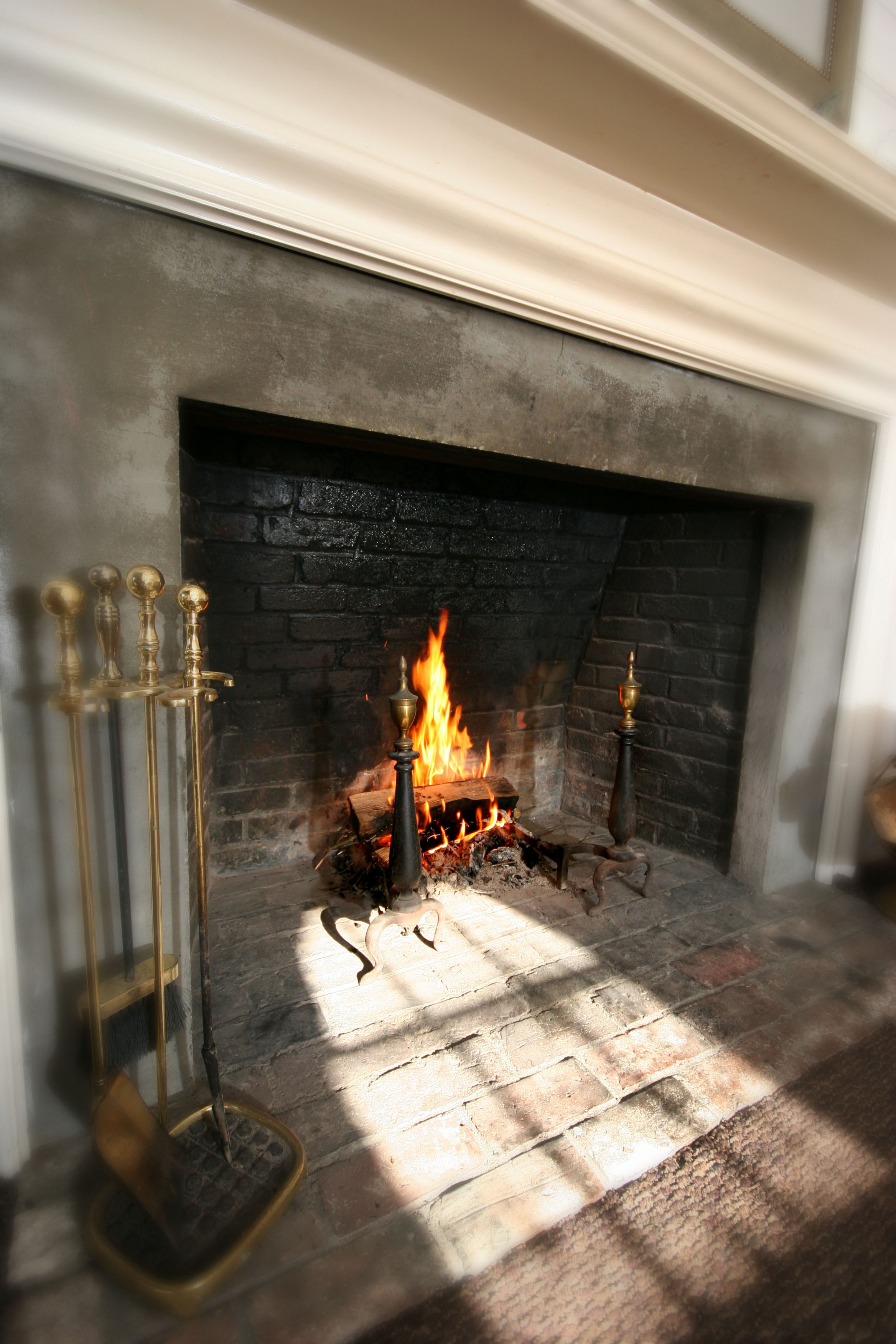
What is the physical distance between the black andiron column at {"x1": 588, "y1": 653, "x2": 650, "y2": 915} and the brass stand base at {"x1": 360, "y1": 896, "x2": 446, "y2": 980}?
70 centimetres

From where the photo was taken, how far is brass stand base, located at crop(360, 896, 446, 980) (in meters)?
1.98

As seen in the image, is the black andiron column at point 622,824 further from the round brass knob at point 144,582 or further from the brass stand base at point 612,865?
the round brass knob at point 144,582

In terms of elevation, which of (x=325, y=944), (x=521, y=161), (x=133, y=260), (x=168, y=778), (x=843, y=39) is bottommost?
(x=325, y=944)

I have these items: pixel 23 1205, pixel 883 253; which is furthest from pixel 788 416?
pixel 23 1205

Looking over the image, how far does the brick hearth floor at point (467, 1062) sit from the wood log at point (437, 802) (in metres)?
0.34

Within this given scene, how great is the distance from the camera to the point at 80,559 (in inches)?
48.7

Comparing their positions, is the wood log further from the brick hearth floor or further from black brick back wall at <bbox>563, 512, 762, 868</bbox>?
black brick back wall at <bbox>563, 512, 762, 868</bbox>

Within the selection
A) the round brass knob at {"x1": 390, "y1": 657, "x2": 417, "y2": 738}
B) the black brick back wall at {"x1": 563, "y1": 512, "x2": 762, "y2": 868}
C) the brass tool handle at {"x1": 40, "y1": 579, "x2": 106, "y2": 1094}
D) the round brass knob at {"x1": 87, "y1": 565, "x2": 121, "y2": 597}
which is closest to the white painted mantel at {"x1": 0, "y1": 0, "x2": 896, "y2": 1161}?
the brass tool handle at {"x1": 40, "y1": 579, "x2": 106, "y2": 1094}

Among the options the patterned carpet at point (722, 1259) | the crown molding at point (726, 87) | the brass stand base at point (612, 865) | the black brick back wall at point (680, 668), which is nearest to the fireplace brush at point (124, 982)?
the patterned carpet at point (722, 1259)

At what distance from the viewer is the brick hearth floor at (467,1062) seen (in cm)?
114

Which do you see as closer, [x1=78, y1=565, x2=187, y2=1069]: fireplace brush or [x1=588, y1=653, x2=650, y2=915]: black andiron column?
[x1=78, y1=565, x2=187, y2=1069]: fireplace brush

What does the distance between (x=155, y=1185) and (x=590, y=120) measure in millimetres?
2447

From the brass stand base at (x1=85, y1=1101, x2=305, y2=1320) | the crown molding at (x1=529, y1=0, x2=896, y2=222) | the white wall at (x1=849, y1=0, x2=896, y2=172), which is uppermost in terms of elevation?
the white wall at (x1=849, y1=0, x2=896, y2=172)

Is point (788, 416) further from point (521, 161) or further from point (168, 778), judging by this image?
point (168, 778)
